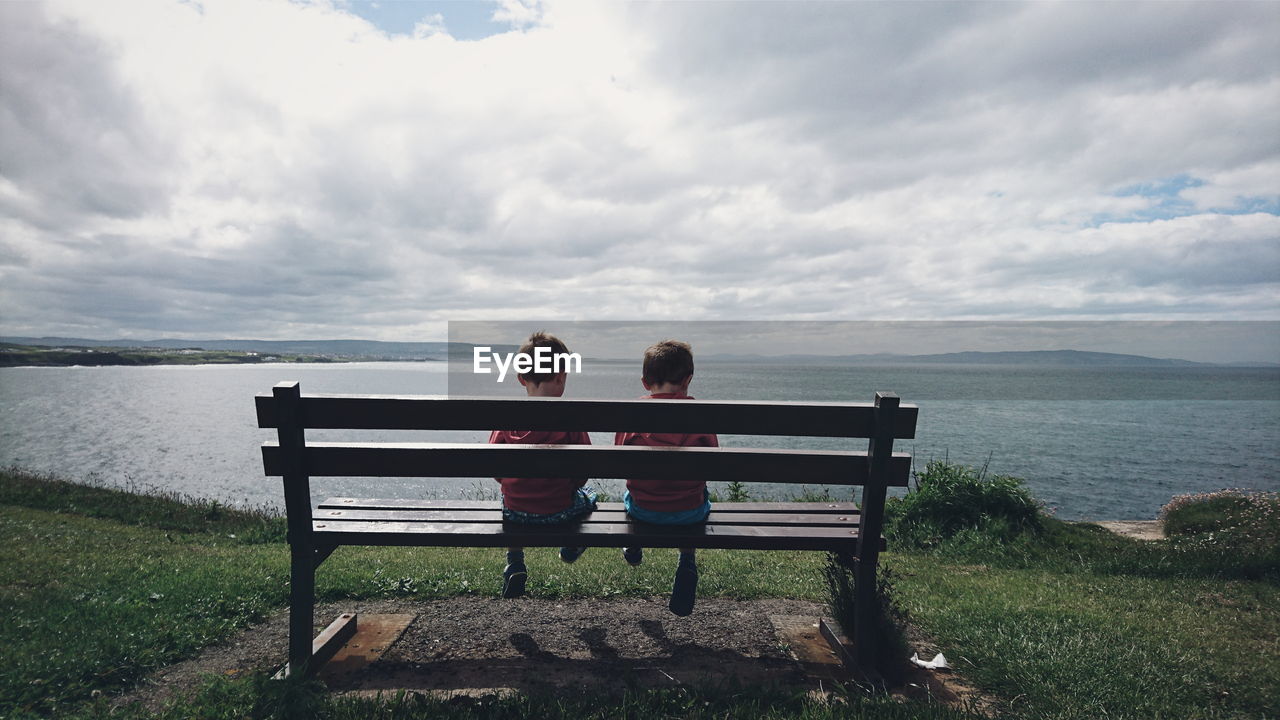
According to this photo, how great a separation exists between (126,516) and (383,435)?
36.1 metres

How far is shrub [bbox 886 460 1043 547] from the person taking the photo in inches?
326

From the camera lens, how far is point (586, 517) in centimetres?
371

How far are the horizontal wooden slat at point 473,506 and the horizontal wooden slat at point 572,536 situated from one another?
29cm

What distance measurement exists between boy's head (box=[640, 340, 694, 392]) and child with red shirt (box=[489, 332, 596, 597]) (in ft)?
1.72

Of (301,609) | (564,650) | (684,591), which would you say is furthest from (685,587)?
(301,609)

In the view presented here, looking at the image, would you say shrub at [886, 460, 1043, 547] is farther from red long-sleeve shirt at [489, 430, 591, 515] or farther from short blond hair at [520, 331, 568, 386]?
short blond hair at [520, 331, 568, 386]

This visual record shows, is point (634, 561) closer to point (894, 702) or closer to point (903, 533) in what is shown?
point (894, 702)

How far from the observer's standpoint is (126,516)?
10219 mm

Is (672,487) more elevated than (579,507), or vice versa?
(672,487)

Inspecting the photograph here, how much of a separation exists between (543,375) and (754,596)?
89.4 inches

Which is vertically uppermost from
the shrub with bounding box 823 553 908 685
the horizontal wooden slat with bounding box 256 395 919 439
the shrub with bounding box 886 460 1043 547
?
the horizontal wooden slat with bounding box 256 395 919 439

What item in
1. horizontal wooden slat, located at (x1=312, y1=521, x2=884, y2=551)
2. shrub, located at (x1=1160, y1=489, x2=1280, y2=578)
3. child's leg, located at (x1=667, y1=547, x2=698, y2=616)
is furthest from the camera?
shrub, located at (x1=1160, y1=489, x2=1280, y2=578)

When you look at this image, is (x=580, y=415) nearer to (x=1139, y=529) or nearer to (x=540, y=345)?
(x=540, y=345)

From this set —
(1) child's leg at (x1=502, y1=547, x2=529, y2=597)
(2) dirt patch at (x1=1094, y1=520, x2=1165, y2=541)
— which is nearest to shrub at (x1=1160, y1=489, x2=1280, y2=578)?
(2) dirt patch at (x1=1094, y1=520, x2=1165, y2=541)
